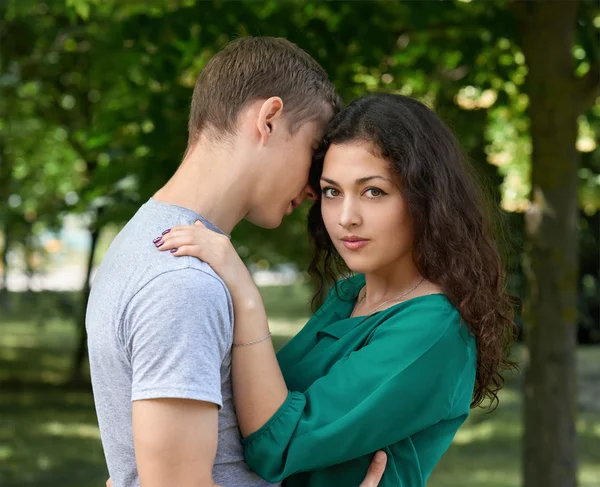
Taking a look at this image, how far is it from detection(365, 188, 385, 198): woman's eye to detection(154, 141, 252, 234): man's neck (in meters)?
0.31

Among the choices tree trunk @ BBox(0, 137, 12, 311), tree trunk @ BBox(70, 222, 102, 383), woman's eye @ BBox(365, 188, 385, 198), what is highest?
woman's eye @ BBox(365, 188, 385, 198)

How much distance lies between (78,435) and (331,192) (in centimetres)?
832

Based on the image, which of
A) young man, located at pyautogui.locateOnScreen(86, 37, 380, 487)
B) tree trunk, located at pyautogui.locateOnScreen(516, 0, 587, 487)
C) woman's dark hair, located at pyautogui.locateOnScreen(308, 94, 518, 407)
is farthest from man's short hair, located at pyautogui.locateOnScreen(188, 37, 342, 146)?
tree trunk, located at pyautogui.locateOnScreen(516, 0, 587, 487)

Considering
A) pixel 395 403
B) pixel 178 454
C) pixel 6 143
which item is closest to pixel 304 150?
pixel 395 403

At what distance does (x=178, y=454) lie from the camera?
1825mm

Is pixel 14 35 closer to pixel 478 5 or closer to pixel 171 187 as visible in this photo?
pixel 478 5

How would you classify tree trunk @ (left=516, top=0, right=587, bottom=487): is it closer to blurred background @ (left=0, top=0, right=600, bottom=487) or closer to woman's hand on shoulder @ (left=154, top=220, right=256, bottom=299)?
blurred background @ (left=0, top=0, right=600, bottom=487)

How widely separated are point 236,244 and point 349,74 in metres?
1.19

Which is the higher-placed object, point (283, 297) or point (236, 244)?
point (236, 244)

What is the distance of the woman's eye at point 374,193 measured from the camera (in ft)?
7.47

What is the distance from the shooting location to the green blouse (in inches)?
81.6

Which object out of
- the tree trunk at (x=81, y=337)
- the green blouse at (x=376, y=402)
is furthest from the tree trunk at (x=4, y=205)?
the green blouse at (x=376, y=402)

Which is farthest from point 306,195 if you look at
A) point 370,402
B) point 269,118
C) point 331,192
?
point 370,402

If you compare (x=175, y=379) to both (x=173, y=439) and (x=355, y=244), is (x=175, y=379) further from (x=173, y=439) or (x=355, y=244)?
(x=355, y=244)
